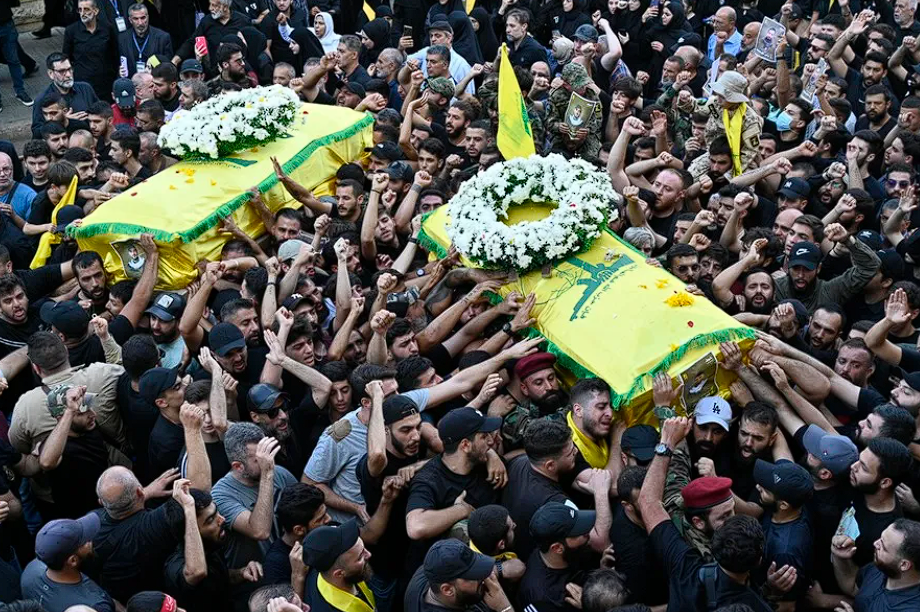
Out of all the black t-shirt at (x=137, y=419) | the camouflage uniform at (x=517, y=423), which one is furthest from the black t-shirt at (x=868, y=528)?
the black t-shirt at (x=137, y=419)

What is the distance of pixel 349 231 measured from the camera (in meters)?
9.02

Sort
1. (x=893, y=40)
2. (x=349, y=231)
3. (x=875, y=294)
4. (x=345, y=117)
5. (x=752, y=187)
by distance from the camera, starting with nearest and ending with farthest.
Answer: (x=875, y=294) < (x=349, y=231) < (x=752, y=187) < (x=345, y=117) < (x=893, y=40)

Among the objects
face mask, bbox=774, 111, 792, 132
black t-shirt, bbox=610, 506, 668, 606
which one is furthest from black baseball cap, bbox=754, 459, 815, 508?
face mask, bbox=774, 111, 792, 132

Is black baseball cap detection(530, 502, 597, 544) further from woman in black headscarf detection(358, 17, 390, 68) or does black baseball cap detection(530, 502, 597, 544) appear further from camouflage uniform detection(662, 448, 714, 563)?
woman in black headscarf detection(358, 17, 390, 68)

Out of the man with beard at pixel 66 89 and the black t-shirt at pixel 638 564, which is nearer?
the black t-shirt at pixel 638 564

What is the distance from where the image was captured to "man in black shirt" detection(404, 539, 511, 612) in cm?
494

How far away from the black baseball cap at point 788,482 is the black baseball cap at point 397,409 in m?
1.97

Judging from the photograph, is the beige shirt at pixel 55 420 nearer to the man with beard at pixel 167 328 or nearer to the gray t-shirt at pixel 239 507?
the man with beard at pixel 167 328

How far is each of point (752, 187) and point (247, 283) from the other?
→ 14.7 ft

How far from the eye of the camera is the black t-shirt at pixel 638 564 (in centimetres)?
562

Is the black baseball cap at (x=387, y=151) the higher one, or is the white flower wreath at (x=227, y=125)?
the white flower wreath at (x=227, y=125)

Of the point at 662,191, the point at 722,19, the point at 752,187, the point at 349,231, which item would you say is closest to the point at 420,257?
the point at 349,231

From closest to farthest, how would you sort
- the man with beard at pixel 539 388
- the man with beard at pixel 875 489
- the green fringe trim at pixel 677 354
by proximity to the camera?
the man with beard at pixel 875 489 → the green fringe trim at pixel 677 354 → the man with beard at pixel 539 388

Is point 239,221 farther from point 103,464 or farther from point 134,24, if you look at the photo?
point 134,24
